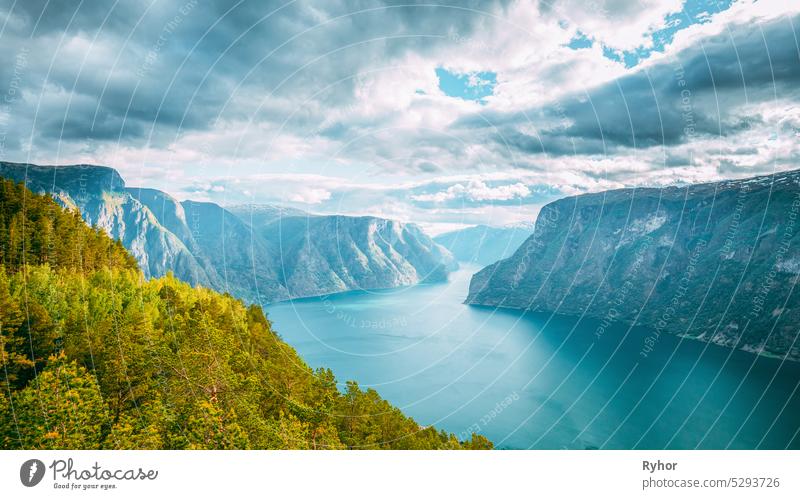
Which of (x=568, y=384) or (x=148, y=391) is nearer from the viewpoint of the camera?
(x=148, y=391)

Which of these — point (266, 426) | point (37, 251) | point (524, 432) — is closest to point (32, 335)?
point (266, 426)

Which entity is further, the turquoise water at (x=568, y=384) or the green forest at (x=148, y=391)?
the turquoise water at (x=568, y=384)

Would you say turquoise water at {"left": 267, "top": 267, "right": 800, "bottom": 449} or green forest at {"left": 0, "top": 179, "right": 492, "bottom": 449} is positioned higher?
green forest at {"left": 0, "top": 179, "right": 492, "bottom": 449}

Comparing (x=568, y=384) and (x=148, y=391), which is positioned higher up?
(x=148, y=391)

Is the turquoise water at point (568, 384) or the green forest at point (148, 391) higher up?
the green forest at point (148, 391)

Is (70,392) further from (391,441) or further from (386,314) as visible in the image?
(386,314)

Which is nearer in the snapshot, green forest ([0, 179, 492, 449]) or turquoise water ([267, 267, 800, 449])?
green forest ([0, 179, 492, 449])

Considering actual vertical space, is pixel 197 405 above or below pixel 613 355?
above
